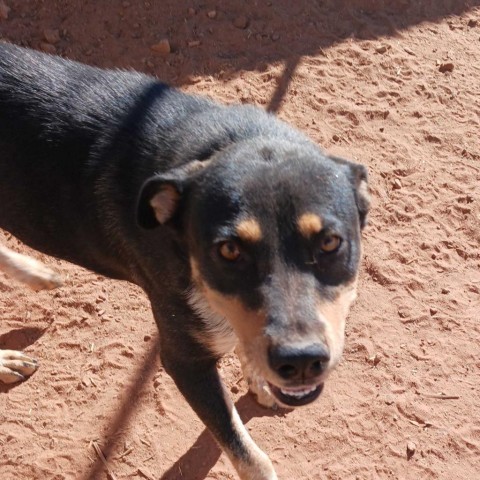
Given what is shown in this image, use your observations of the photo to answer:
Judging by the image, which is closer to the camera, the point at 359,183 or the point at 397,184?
the point at 359,183

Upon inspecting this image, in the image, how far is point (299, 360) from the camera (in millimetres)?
3045

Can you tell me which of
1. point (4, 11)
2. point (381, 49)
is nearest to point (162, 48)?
point (4, 11)

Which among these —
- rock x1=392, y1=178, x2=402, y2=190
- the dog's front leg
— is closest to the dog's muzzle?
the dog's front leg

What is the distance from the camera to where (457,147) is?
6344 mm

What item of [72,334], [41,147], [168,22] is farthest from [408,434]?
[168,22]

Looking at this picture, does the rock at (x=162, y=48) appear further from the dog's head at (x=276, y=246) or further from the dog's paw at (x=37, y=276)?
the dog's head at (x=276, y=246)

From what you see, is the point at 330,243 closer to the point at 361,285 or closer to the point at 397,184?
the point at 361,285

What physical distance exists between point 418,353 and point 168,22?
4066 millimetres

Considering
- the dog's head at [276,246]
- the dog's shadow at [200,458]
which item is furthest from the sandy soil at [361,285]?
the dog's head at [276,246]

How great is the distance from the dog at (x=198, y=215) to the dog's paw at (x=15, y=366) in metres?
0.85

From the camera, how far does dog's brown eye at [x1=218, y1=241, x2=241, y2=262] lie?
→ 3.26 m

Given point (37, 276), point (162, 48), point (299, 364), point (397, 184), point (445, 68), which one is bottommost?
point (37, 276)

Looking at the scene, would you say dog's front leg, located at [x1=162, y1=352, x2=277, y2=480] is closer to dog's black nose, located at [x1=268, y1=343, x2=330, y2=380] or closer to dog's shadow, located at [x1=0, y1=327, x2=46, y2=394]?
dog's black nose, located at [x1=268, y1=343, x2=330, y2=380]

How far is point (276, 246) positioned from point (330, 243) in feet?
0.86
